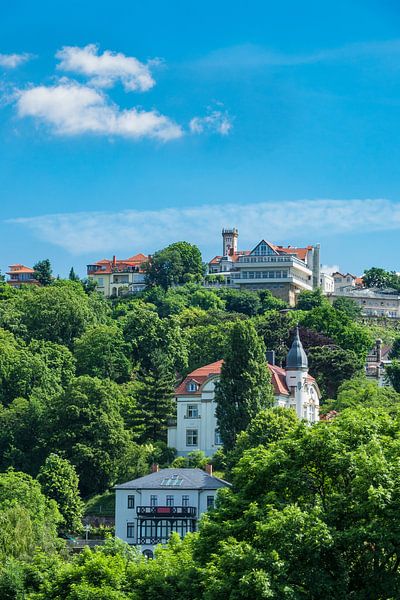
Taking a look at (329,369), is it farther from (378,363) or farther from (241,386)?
(241,386)

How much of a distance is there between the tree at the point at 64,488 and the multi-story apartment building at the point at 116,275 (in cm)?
9106

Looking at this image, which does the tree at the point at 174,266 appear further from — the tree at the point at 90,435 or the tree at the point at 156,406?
the tree at the point at 90,435

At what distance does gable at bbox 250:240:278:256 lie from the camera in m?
176

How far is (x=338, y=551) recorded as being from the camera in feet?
161

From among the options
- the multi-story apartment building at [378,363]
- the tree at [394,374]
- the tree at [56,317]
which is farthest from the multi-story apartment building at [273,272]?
the tree at [394,374]

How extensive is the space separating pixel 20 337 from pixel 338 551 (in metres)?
91.3

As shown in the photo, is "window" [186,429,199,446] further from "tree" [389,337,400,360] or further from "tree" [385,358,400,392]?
"tree" [389,337,400,360]

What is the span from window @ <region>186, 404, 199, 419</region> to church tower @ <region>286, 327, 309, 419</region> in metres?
7.51

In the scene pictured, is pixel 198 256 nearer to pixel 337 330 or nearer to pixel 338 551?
pixel 337 330

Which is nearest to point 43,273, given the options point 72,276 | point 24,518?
point 72,276

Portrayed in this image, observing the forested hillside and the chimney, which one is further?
the chimney

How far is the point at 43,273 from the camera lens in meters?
189

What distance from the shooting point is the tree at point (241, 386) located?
98812 millimetres

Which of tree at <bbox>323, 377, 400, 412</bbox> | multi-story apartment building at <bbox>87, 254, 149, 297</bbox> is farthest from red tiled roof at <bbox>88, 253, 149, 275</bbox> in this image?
tree at <bbox>323, 377, 400, 412</bbox>
